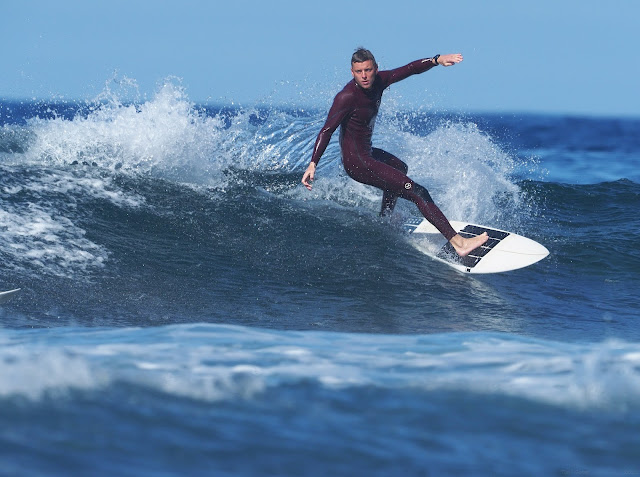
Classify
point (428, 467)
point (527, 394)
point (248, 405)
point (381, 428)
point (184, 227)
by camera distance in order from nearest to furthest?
1. point (428, 467)
2. point (381, 428)
3. point (248, 405)
4. point (527, 394)
5. point (184, 227)

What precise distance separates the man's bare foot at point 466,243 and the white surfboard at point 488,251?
0.37 m

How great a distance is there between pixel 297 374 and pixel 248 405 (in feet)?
1.53


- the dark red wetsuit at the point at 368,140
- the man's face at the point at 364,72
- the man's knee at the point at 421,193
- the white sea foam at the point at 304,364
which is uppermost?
the man's face at the point at 364,72

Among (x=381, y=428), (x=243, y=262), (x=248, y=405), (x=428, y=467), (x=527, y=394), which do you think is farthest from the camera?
(x=243, y=262)

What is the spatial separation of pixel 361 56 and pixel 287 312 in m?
2.33

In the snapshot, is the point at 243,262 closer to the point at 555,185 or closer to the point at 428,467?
the point at 428,467

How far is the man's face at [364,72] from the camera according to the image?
628 cm

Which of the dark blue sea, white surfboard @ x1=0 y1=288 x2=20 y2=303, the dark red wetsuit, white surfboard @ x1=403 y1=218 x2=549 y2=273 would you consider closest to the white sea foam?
the dark blue sea

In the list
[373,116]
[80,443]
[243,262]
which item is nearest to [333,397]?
[80,443]

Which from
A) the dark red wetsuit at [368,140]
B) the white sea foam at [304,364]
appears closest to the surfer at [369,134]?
the dark red wetsuit at [368,140]

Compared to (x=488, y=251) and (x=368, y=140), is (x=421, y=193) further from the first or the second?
(x=488, y=251)

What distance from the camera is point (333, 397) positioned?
11.2 ft

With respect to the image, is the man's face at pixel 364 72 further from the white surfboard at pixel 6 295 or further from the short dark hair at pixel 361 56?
the white surfboard at pixel 6 295

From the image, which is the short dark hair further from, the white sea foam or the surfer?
the white sea foam
